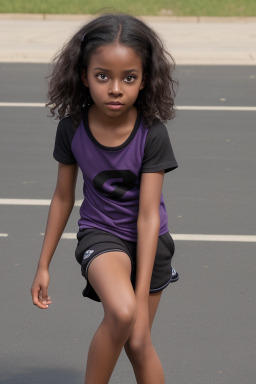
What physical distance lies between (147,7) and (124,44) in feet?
52.3

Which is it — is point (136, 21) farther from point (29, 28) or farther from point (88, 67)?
point (29, 28)

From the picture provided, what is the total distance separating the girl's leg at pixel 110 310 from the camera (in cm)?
331

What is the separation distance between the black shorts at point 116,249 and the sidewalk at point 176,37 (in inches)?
436

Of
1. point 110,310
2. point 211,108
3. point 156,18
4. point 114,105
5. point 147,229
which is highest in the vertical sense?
point 114,105

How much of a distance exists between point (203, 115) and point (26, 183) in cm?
349

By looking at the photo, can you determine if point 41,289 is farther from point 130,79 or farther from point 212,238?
point 212,238

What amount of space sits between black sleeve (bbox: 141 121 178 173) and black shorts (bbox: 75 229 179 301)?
0.96 ft

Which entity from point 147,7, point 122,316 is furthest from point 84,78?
point 147,7

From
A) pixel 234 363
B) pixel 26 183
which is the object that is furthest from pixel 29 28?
pixel 234 363

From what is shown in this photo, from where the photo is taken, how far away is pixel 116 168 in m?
3.59

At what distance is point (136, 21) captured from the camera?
3.58 m

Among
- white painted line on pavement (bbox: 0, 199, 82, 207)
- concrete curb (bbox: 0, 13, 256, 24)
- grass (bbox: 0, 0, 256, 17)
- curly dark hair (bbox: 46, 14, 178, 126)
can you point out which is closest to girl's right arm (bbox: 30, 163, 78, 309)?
curly dark hair (bbox: 46, 14, 178, 126)

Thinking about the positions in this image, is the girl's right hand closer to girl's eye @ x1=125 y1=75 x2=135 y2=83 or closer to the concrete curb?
girl's eye @ x1=125 y1=75 x2=135 y2=83

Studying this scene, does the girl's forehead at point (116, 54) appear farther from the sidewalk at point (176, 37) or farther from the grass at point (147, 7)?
the grass at point (147, 7)
